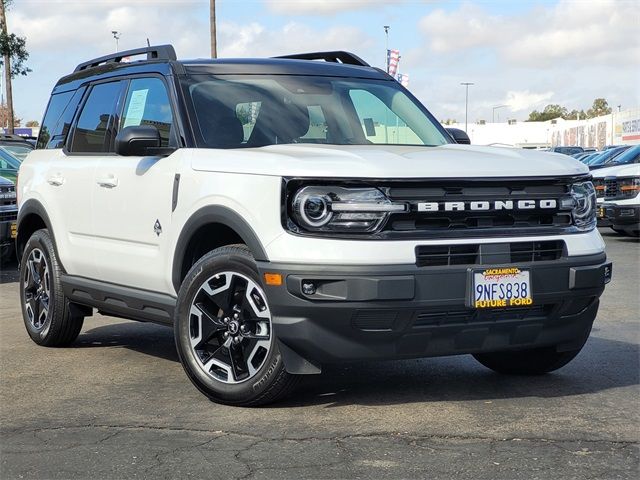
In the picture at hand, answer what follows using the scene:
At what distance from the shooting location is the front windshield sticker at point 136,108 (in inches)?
263

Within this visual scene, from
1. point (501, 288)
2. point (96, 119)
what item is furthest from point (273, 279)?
point (96, 119)

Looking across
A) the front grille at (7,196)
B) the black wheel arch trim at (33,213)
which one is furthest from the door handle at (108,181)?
the front grille at (7,196)

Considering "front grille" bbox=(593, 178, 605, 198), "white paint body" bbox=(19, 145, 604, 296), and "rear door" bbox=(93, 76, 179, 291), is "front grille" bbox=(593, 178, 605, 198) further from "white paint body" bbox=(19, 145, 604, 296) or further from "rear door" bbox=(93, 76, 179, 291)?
"rear door" bbox=(93, 76, 179, 291)

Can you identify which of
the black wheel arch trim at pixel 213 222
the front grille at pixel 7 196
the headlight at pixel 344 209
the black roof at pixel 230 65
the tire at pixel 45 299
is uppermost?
the black roof at pixel 230 65

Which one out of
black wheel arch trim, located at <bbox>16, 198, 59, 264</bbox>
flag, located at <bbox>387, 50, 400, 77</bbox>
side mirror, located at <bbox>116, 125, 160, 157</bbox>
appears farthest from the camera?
flag, located at <bbox>387, 50, 400, 77</bbox>

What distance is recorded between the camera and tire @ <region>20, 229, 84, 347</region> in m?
7.41

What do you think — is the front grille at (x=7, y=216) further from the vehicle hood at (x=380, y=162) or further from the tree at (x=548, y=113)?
the tree at (x=548, y=113)

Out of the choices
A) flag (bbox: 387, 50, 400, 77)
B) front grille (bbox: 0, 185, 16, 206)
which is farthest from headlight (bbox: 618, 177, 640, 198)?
flag (bbox: 387, 50, 400, 77)

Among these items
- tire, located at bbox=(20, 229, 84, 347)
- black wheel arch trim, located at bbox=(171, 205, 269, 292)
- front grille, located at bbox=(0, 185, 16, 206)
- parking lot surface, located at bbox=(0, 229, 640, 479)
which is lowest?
parking lot surface, located at bbox=(0, 229, 640, 479)

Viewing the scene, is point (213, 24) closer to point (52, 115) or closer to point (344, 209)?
point (52, 115)

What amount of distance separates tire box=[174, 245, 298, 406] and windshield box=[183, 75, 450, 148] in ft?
2.85

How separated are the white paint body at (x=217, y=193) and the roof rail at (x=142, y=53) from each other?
692 millimetres

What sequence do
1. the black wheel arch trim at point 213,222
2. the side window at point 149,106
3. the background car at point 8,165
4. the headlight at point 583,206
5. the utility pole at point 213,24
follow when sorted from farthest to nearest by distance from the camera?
the utility pole at point 213,24 → the background car at point 8,165 → the side window at point 149,106 → the headlight at point 583,206 → the black wheel arch trim at point 213,222

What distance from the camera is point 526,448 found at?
463 cm
